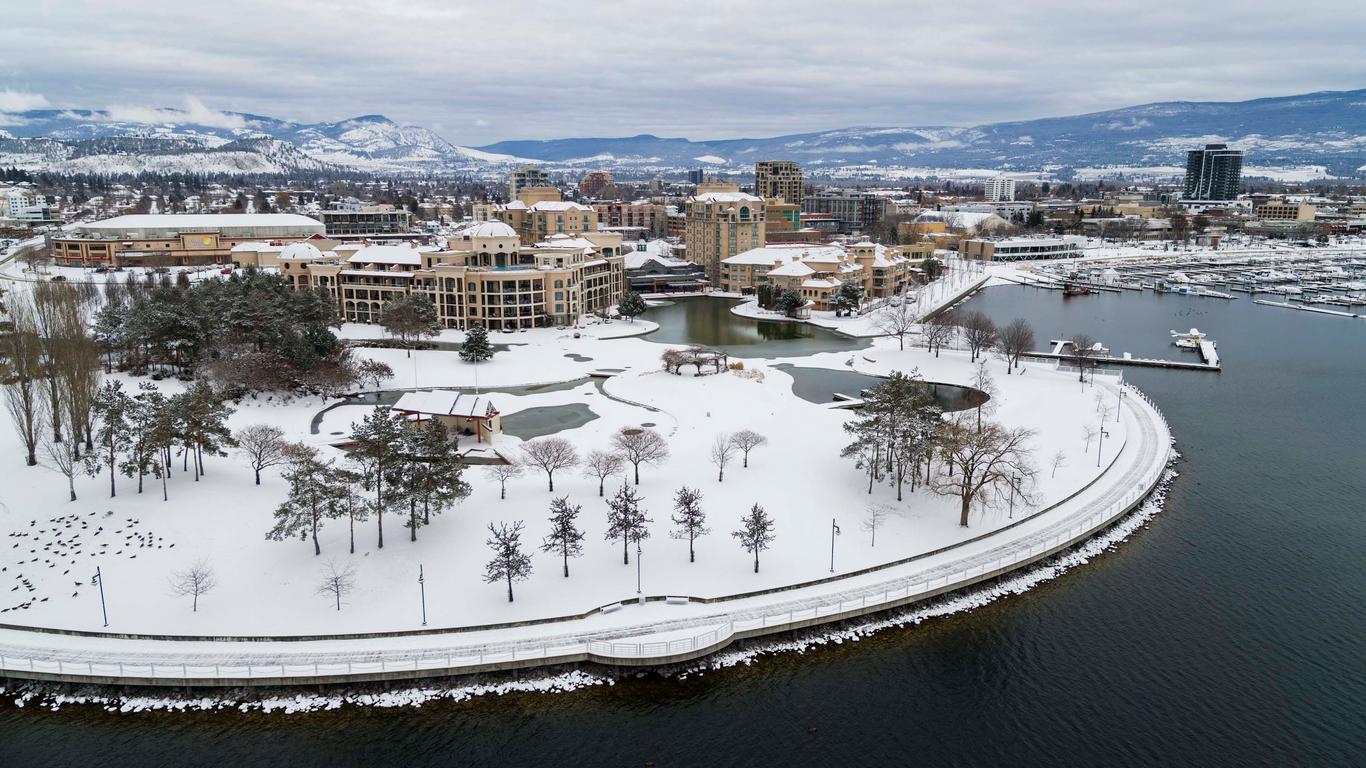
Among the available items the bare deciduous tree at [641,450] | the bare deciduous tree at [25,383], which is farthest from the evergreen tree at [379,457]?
the bare deciduous tree at [25,383]

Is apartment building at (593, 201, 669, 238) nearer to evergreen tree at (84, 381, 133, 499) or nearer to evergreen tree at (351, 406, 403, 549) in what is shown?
evergreen tree at (84, 381, 133, 499)

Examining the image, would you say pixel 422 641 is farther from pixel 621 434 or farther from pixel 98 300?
pixel 98 300

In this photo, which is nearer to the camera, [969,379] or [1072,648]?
[1072,648]

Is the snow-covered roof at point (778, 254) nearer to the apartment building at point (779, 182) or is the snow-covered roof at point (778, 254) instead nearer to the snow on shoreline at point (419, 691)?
the apartment building at point (779, 182)

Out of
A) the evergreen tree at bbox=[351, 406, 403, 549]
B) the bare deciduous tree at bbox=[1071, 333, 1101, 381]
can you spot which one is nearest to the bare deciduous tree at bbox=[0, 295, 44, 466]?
the evergreen tree at bbox=[351, 406, 403, 549]

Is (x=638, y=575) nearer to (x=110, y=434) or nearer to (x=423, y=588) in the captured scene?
(x=423, y=588)

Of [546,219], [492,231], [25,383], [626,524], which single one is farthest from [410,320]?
[546,219]

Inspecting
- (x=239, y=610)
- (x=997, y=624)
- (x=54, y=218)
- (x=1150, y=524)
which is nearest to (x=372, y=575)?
(x=239, y=610)
